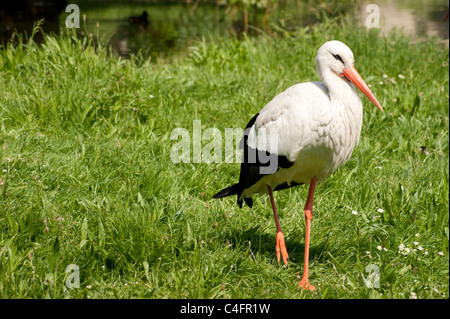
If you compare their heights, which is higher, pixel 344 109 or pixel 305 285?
pixel 344 109

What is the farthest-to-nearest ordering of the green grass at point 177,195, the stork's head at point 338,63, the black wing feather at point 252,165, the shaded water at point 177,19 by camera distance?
the shaded water at point 177,19
the black wing feather at point 252,165
the stork's head at point 338,63
the green grass at point 177,195

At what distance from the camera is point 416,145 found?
4.39 meters

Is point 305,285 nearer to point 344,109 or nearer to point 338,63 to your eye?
point 344,109

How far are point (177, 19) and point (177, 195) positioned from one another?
9069 mm

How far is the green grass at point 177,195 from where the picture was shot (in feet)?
9.02

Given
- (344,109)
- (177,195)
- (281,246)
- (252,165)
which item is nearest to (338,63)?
(344,109)

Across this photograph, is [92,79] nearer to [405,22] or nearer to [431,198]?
[431,198]

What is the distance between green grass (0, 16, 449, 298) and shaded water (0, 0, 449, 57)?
3.52 meters

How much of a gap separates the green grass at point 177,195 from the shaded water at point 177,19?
11.6ft

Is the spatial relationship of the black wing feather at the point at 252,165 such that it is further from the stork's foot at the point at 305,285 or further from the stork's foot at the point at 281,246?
the stork's foot at the point at 305,285

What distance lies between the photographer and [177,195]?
3.52m

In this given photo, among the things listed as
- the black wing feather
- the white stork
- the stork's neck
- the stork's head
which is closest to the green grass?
the black wing feather

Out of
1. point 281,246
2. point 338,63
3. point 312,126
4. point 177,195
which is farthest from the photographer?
point 177,195

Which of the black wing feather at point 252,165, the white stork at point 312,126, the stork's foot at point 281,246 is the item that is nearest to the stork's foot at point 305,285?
the white stork at point 312,126
